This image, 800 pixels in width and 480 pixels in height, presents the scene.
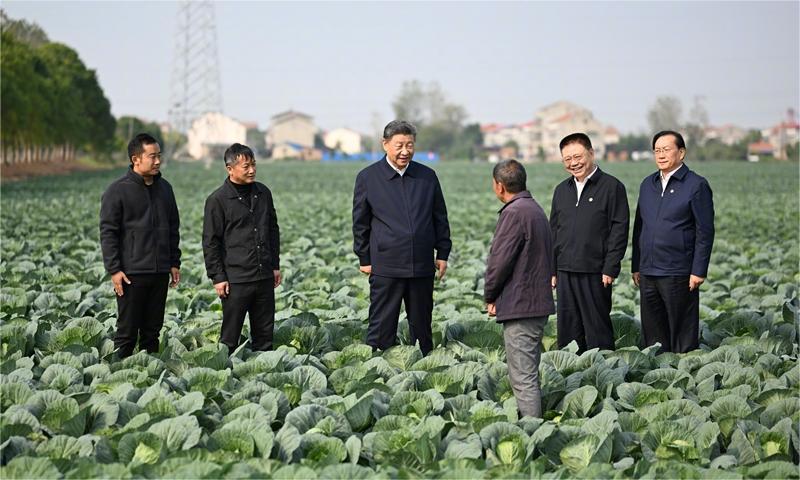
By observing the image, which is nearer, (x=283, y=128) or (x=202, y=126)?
(x=202, y=126)

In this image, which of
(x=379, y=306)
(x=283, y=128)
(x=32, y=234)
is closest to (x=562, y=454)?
(x=379, y=306)

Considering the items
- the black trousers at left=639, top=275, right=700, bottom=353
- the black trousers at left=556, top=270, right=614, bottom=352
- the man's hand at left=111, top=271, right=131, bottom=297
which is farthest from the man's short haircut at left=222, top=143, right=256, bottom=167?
the black trousers at left=639, top=275, right=700, bottom=353

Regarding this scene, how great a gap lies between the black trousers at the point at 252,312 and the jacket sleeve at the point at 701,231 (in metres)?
2.73

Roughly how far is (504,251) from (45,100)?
171 ft

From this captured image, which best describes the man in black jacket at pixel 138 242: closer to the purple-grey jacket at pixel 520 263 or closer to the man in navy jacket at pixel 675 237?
the purple-grey jacket at pixel 520 263

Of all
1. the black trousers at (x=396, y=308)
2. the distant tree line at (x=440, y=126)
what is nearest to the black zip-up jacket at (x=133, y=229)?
the black trousers at (x=396, y=308)

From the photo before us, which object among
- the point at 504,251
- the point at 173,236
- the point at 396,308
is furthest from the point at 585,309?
the point at 173,236

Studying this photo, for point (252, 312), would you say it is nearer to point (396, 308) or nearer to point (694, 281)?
point (396, 308)

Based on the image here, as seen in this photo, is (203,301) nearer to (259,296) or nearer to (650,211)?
(259,296)

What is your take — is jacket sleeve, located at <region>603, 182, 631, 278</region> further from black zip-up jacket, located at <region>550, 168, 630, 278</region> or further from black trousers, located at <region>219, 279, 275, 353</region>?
black trousers, located at <region>219, 279, 275, 353</region>

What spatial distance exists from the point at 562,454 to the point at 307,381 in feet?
5.30

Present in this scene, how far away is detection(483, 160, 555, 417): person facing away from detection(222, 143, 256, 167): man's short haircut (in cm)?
181

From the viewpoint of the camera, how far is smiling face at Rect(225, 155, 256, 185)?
6184 mm

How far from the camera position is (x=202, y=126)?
99.9 m
